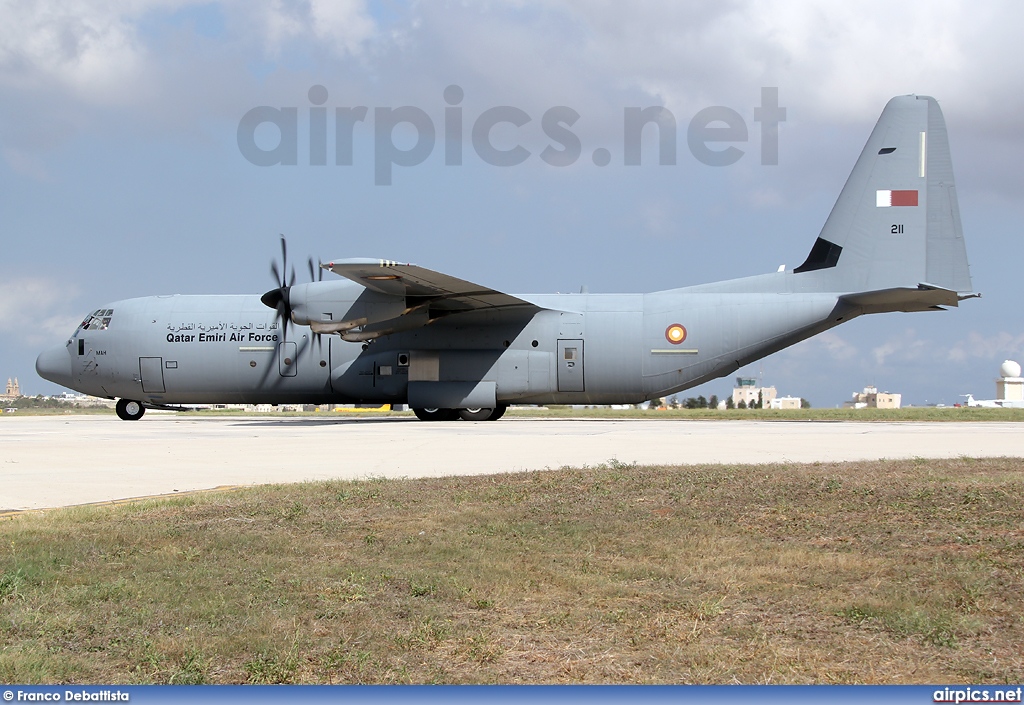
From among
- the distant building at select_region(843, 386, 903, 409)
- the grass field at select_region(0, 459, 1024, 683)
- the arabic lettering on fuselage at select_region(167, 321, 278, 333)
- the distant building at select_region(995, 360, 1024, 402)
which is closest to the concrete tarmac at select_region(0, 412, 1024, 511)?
the grass field at select_region(0, 459, 1024, 683)

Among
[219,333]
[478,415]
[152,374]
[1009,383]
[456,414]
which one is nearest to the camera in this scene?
[219,333]

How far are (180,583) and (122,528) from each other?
230 cm

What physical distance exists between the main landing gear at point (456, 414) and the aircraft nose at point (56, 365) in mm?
13111

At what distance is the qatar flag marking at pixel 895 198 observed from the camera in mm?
28375

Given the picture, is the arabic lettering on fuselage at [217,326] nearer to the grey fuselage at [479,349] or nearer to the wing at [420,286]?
the grey fuselage at [479,349]

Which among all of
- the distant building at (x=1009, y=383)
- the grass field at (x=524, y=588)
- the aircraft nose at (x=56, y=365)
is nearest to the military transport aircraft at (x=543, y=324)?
the aircraft nose at (x=56, y=365)

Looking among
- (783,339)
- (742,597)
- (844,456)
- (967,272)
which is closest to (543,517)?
(742,597)

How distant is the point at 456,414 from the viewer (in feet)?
105

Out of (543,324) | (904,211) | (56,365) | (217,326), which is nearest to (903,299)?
(904,211)

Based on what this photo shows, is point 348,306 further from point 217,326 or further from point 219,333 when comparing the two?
point 217,326

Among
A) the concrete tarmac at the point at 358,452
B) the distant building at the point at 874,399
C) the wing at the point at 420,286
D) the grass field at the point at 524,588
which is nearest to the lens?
the grass field at the point at 524,588

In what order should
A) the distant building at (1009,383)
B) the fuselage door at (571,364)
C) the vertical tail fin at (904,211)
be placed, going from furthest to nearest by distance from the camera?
the distant building at (1009,383), the fuselage door at (571,364), the vertical tail fin at (904,211)

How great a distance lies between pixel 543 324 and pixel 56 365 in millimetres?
18115

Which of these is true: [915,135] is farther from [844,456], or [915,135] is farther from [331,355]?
[331,355]
